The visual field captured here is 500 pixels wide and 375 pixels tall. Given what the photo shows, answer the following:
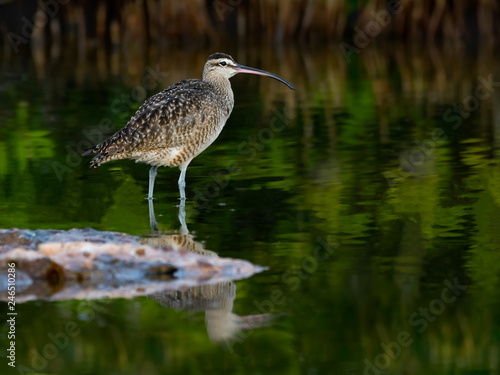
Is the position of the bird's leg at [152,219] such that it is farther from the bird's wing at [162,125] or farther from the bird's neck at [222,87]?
the bird's neck at [222,87]

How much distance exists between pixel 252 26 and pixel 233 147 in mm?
11134

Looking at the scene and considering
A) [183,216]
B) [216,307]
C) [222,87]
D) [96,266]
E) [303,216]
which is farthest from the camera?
[222,87]

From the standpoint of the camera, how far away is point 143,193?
9.84 meters

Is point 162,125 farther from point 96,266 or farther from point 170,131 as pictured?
point 96,266

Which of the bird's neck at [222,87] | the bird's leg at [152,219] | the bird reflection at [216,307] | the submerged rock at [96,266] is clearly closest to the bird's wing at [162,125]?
the bird's neck at [222,87]

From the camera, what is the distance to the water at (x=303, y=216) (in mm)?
5895

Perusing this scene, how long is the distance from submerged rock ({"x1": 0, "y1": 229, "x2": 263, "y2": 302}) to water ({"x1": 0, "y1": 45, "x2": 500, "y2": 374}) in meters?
0.24

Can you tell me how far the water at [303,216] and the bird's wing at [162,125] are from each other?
485 mm

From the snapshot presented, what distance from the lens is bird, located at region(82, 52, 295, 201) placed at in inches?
364

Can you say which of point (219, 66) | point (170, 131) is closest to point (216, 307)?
point (170, 131)

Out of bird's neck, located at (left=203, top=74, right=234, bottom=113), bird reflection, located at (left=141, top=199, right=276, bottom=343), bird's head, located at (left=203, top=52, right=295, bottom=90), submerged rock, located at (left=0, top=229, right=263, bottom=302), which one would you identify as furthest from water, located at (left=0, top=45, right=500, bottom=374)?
bird's head, located at (left=203, top=52, right=295, bottom=90)

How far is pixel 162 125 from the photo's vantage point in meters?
9.36

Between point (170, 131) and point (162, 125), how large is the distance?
0.28ft

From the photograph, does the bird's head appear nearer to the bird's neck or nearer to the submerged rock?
the bird's neck
